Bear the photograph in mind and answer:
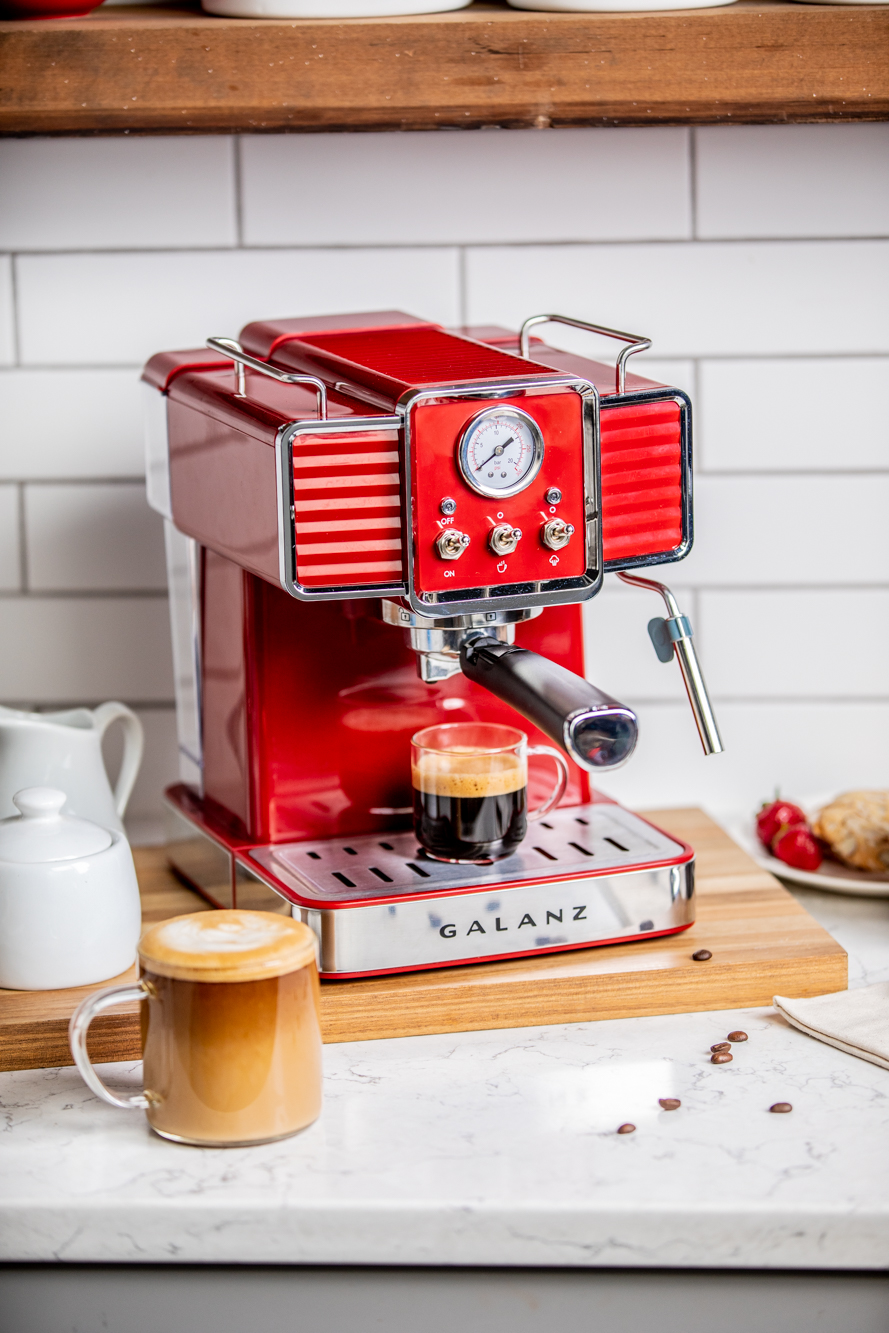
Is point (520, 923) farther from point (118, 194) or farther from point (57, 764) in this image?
point (118, 194)

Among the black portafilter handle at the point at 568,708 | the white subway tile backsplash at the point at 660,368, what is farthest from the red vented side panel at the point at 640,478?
the white subway tile backsplash at the point at 660,368

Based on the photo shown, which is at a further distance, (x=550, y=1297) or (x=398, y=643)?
(x=398, y=643)

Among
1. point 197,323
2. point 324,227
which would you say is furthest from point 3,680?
point 324,227

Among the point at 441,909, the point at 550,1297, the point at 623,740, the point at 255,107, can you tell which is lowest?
the point at 550,1297

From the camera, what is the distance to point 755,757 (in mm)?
1333

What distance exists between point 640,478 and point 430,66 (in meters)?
0.29

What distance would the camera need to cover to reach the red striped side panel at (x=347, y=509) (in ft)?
2.74

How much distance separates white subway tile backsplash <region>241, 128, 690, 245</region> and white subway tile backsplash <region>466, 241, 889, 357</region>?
0.06 ft

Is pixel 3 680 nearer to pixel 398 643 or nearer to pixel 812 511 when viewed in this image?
pixel 398 643

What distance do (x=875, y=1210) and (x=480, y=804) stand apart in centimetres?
33

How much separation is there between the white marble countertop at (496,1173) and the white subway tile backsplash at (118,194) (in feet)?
2.11

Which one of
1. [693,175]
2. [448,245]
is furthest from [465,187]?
[693,175]

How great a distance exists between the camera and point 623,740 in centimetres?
80

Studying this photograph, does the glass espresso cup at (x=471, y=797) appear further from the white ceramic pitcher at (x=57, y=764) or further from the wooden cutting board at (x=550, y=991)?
the white ceramic pitcher at (x=57, y=764)
